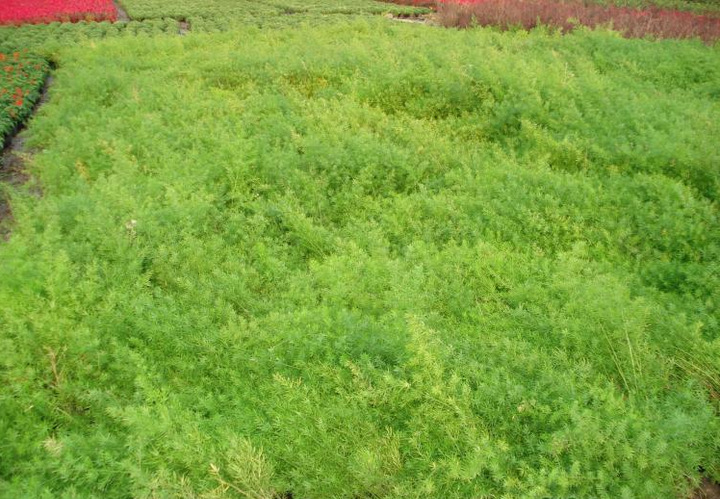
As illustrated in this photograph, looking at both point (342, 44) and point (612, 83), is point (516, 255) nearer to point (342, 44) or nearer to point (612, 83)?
point (612, 83)

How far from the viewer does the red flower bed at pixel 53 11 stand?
17.0 metres

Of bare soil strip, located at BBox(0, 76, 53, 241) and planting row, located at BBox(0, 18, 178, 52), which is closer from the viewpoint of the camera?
bare soil strip, located at BBox(0, 76, 53, 241)

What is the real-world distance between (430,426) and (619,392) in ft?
4.52

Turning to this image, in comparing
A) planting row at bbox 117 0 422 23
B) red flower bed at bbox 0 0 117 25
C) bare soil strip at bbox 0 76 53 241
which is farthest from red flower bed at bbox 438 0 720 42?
red flower bed at bbox 0 0 117 25

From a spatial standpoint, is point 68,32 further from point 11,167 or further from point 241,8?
point 11,167

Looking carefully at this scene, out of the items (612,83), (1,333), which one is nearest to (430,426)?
(1,333)

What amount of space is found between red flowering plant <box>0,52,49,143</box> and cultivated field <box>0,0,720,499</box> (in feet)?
4.83

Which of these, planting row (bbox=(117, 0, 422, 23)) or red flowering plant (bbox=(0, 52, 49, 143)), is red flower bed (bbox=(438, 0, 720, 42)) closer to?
planting row (bbox=(117, 0, 422, 23))

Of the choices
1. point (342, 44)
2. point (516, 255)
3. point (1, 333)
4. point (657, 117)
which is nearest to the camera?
point (1, 333)

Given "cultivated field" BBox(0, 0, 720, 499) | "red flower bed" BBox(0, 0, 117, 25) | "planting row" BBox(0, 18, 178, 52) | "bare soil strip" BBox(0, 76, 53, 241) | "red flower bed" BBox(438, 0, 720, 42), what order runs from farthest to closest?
1. "red flower bed" BBox(0, 0, 117, 25)
2. "planting row" BBox(0, 18, 178, 52)
3. "red flower bed" BBox(438, 0, 720, 42)
4. "bare soil strip" BBox(0, 76, 53, 241)
5. "cultivated field" BBox(0, 0, 720, 499)

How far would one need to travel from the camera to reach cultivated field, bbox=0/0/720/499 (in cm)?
306

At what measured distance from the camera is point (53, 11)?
59.3 ft

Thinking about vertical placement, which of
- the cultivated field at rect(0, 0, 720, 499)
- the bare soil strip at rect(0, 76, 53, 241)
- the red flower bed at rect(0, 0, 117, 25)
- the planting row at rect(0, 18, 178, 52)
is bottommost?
the bare soil strip at rect(0, 76, 53, 241)

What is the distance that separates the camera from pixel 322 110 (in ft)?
24.2
